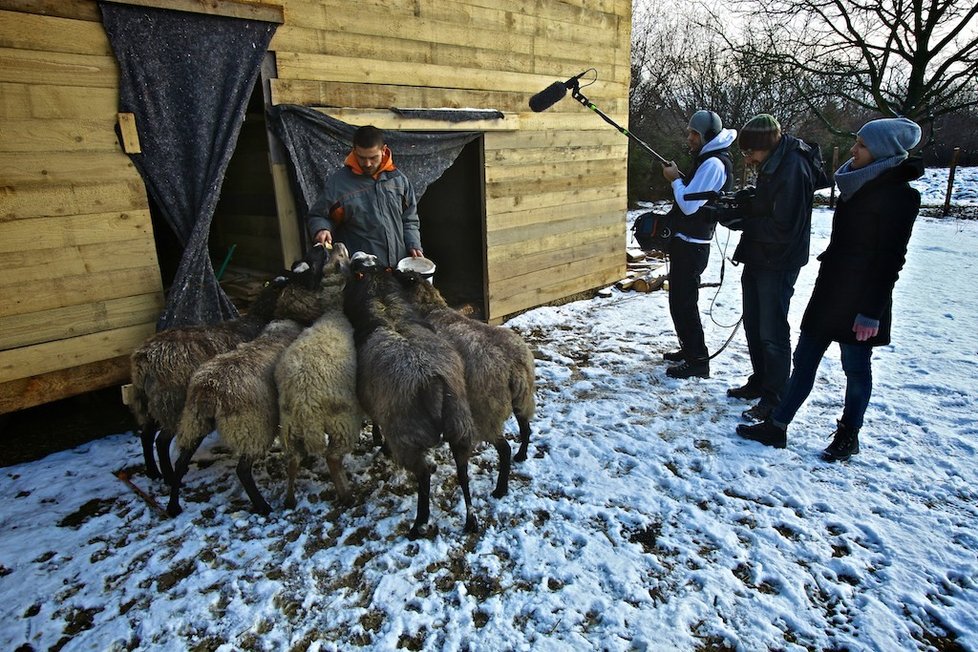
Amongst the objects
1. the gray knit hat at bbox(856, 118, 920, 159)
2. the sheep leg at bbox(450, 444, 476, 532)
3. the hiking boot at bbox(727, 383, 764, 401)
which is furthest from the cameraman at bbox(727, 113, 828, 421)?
the sheep leg at bbox(450, 444, 476, 532)

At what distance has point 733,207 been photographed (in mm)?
4383

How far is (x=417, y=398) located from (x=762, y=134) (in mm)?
3223

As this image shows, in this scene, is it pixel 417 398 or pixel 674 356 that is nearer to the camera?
pixel 417 398

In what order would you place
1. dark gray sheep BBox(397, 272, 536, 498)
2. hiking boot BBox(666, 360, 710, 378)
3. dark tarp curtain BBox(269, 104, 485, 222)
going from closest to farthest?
1. dark gray sheep BBox(397, 272, 536, 498)
2. dark tarp curtain BBox(269, 104, 485, 222)
3. hiking boot BBox(666, 360, 710, 378)

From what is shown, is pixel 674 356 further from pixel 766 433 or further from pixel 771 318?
pixel 766 433

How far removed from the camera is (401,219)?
4750mm

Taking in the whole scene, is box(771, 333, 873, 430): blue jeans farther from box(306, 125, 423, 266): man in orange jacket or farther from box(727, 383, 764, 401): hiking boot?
box(306, 125, 423, 266): man in orange jacket

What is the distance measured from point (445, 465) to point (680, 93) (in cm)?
2392

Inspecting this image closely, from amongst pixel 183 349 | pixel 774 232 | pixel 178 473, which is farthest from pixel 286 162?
pixel 774 232

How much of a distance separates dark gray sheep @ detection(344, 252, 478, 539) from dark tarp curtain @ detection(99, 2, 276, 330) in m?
1.83

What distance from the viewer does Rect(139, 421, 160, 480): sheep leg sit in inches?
150

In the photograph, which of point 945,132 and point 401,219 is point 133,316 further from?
point 945,132

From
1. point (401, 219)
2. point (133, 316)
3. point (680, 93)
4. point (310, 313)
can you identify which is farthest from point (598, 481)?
point (680, 93)

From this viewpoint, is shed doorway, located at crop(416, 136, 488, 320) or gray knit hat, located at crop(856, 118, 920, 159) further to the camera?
shed doorway, located at crop(416, 136, 488, 320)
